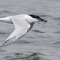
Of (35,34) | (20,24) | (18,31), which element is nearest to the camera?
(18,31)

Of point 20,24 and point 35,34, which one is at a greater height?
point 20,24

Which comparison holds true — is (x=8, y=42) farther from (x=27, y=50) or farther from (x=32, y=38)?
(x=32, y=38)

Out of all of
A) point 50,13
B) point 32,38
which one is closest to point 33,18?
point 32,38

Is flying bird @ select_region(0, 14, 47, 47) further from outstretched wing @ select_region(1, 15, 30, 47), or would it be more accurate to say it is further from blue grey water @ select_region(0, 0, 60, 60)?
blue grey water @ select_region(0, 0, 60, 60)

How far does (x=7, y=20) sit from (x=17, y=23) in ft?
1.66

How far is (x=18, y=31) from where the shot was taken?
7.68 m

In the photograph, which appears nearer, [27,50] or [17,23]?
[17,23]

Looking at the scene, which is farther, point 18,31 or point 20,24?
point 20,24

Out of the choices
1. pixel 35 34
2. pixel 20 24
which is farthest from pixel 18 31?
pixel 35 34

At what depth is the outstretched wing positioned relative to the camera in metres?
7.34

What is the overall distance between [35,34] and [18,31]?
13.0 feet

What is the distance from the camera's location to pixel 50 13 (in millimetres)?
14547

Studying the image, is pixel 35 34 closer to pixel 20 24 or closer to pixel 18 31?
pixel 20 24

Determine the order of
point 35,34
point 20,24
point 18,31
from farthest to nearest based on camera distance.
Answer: point 35,34, point 20,24, point 18,31
